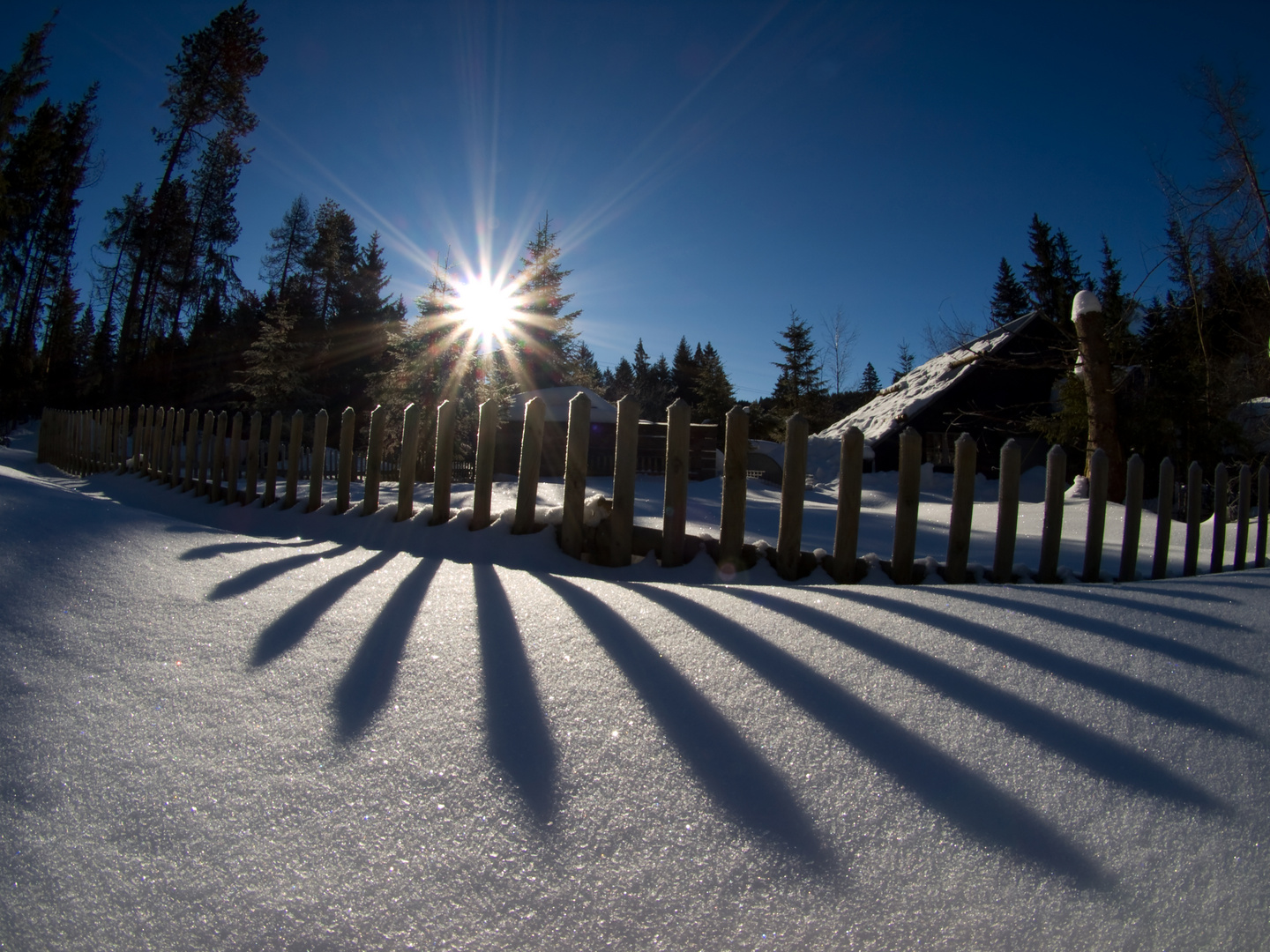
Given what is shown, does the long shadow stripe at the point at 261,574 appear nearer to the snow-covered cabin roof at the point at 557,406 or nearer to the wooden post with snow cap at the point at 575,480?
the wooden post with snow cap at the point at 575,480

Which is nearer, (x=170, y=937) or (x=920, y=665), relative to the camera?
(x=170, y=937)

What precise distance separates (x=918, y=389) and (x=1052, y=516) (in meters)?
15.8

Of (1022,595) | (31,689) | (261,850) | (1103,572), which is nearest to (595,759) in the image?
(261,850)

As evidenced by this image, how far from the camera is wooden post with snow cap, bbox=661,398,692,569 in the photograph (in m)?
3.09

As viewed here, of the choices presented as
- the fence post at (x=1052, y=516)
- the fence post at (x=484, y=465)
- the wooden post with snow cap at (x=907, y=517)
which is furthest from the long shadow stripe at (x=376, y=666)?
the fence post at (x=1052, y=516)

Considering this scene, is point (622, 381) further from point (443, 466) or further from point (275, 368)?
point (443, 466)

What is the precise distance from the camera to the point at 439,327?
40.9ft

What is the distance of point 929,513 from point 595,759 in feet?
24.9

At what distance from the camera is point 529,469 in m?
3.35

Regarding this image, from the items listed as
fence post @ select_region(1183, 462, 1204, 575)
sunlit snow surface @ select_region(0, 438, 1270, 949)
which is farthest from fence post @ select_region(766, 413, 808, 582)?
fence post @ select_region(1183, 462, 1204, 575)

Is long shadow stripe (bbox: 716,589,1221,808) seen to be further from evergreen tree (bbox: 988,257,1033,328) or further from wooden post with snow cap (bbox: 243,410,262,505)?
evergreen tree (bbox: 988,257,1033,328)

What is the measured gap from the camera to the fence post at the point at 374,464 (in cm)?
410

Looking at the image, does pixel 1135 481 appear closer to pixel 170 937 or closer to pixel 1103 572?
pixel 1103 572

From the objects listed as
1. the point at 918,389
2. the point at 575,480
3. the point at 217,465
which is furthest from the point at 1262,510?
the point at 918,389
